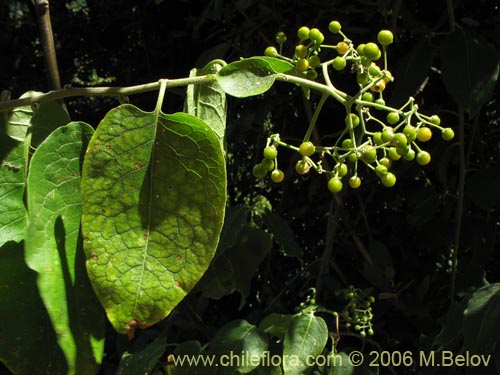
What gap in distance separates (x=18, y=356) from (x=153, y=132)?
0.24 metres

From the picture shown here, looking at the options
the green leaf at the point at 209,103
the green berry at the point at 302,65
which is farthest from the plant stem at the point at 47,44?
the green berry at the point at 302,65

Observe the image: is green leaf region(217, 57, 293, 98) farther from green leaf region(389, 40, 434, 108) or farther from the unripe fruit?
green leaf region(389, 40, 434, 108)

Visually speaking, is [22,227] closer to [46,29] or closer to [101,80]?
[46,29]

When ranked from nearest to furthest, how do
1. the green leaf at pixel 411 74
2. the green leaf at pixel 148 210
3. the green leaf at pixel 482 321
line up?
the green leaf at pixel 148 210 < the green leaf at pixel 482 321 < the green leaf at pixel 411 74

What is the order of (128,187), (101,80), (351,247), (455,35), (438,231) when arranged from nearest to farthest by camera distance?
(128,187)
(455,35)
(438,231)
(351,247)
(101,80)

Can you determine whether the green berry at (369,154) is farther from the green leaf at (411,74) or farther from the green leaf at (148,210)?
the green leaf at (411,74)

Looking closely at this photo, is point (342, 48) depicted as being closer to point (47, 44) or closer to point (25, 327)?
point (47, 44)

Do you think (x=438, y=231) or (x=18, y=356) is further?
(x=438, y=231)

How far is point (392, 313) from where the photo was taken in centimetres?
157

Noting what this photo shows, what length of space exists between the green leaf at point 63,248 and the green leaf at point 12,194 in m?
0.06

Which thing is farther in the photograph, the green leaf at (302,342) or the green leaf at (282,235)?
the green leaf at (282,235)

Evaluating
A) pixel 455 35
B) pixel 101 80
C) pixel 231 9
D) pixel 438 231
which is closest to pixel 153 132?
pixel 455 35

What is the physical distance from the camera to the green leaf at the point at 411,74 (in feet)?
4.16

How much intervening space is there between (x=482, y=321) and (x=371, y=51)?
0.53 metres
